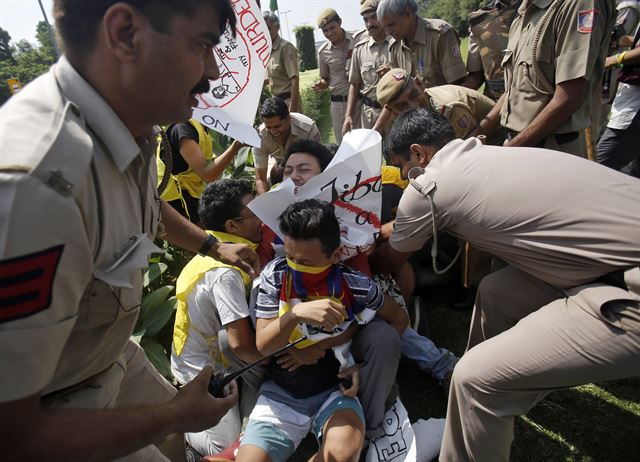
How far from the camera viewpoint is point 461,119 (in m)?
Result: 3.21

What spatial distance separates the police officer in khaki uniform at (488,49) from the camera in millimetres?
4195

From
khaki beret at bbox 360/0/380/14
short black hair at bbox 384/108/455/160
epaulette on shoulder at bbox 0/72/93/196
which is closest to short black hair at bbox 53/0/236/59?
epaulette on shoulder at bbox 0/72/93/196

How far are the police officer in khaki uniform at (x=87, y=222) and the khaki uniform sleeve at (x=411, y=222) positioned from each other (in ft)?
3.51

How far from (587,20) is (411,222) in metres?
1.63

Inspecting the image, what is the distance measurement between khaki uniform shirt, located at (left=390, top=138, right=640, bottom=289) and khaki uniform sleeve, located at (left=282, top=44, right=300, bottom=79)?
399 centimetres

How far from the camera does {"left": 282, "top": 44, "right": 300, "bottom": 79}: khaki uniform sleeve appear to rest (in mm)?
5520

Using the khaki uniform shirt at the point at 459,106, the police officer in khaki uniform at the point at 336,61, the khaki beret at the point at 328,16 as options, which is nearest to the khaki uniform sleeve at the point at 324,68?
the police officer in khaki uniform at the point at 336,61

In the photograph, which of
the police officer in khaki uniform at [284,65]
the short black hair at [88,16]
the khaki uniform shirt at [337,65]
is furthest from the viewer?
the khaki uniform shirt at [337,65]

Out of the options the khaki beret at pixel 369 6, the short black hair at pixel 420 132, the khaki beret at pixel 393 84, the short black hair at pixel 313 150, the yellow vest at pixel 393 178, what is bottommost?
the yellow vest at pixel 393 178

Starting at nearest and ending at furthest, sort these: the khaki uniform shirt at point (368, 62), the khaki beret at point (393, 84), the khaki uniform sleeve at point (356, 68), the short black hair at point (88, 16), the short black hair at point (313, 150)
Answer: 1. the short black hair at point (88, 16)
2. the short black hair at point (313, 150)
3. the khaki beret at point (393, 84)
4. the khaki uniform shirt at point (368, 62)
5. the khaki uniform sleeve at point (356, 68)

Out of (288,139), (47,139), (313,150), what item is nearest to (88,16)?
(47,139)

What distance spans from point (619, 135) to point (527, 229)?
81.4 inches

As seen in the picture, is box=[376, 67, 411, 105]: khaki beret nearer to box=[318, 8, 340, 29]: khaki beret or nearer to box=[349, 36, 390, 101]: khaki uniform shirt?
box=[349, 36, 390, 101]: khaki uniform shirt

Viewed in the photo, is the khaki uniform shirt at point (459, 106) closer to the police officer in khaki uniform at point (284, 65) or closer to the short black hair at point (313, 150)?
the short black hair at point (313, 150)
